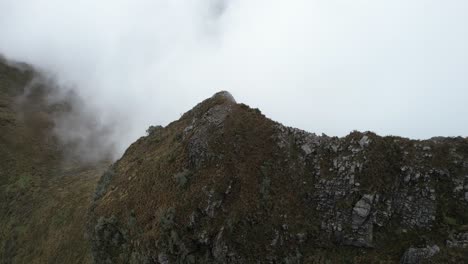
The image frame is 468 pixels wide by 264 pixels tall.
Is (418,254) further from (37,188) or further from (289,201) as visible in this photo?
(37,188)

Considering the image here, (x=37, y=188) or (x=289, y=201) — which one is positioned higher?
(x=37, y=188)

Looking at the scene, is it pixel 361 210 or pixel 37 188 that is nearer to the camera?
pixel 361 210

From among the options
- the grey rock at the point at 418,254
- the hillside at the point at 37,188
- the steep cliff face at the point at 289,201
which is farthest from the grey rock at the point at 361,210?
the hillside at the point at 37,188

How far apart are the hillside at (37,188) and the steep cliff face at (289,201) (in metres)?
16.1

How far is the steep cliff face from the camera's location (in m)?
24.1

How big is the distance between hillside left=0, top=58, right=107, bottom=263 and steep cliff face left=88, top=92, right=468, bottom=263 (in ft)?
52.9

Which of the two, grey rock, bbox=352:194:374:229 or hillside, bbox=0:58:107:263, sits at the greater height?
hillside, bbox=0:58:107:263

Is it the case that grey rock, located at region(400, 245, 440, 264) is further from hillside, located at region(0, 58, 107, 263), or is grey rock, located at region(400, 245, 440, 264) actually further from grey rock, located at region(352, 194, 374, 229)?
hillside, located at region(0, 58, 107, 263)

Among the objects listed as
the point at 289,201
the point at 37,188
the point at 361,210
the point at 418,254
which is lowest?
the point at 418,254

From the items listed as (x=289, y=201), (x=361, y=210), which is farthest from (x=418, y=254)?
(x=289, y=201)

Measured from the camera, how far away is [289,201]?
27.3 m

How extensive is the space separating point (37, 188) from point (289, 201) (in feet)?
191

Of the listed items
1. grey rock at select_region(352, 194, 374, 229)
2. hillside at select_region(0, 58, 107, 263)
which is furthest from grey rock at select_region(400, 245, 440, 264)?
hillside at select_region(0, 58, 107, 263)

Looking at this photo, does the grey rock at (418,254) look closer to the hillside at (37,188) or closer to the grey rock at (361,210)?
the grey rock at (361,210)
